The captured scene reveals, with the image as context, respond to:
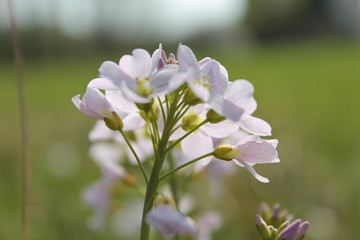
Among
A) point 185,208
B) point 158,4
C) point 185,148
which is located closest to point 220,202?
point 185,208

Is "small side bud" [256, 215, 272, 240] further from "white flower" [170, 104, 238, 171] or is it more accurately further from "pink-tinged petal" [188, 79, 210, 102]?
"pink-tinged petal" [188, 79, 210, 102]

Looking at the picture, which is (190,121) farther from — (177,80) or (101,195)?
(101,195)

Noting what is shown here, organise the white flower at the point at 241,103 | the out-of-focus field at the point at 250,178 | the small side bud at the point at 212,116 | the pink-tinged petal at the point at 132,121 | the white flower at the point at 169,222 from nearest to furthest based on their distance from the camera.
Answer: the white flower at the point at 169,222
the white flower at the point at 241,103
the small side bud at the point at 212,116
the pink-tinged petal at the point at 132,121
the out-of-focus field at the point at 250,178

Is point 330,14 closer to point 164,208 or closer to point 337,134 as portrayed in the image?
point 337,134

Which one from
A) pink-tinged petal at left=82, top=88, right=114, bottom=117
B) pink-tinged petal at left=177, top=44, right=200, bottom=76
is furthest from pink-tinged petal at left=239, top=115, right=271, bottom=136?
pink-tinged petal at left=82, top=88, right=114, bottom=117

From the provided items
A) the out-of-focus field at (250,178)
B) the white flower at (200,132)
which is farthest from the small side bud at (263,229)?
the out-of-focus field at (250,178)

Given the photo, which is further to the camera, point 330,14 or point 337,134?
point 330,14

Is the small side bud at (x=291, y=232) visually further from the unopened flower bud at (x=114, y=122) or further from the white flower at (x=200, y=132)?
the unopened flower bud at (x=114, y=122)

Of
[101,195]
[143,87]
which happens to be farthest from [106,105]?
[101,195]
